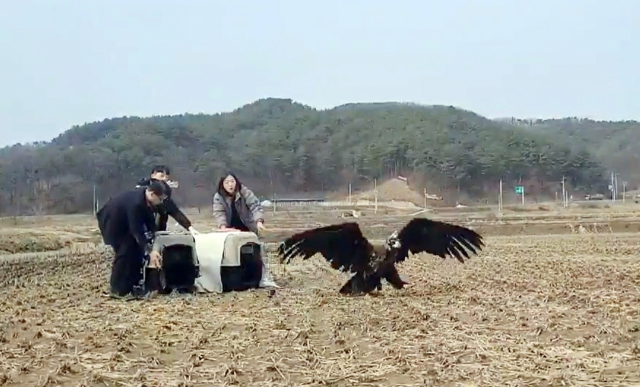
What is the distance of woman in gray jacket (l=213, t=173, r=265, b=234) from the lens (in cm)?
961

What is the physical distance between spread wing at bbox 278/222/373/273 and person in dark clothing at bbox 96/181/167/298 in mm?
1282

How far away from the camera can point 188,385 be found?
4.32 metres

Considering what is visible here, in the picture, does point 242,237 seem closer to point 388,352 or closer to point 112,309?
point 112,309

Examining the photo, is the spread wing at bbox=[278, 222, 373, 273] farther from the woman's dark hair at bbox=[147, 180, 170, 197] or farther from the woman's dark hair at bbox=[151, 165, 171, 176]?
the woman's dark hair at bbox=[151, 165, 171, 176]

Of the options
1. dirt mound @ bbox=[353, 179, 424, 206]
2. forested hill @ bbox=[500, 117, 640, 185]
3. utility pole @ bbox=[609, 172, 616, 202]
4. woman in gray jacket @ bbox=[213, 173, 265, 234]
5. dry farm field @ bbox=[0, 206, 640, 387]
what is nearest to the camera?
dry farm field @ bbox=[0, 206, 640, 387]

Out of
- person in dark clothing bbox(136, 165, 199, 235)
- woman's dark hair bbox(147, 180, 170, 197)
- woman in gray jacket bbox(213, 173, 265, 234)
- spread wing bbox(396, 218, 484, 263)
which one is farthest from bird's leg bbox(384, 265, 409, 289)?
woman's dark hair bbox(147, 180, 170, 197)

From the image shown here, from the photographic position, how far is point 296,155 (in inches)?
3622

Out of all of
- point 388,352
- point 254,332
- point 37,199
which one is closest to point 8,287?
point 254,332

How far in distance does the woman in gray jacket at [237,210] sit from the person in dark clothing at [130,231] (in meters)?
0.85

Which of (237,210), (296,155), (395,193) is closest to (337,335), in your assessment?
(237,210)

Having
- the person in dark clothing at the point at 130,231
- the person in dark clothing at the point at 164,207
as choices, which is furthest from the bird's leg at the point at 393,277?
the person in dark clothing at the point at 130,231

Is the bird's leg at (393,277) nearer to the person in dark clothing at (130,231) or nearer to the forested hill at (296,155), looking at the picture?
the person in dark clothing at (130,231)

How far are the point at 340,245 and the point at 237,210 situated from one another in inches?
56.0

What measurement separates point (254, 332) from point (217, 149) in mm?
85739
